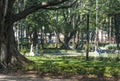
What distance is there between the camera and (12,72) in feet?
60.6

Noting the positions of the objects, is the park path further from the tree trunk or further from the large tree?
the large tree

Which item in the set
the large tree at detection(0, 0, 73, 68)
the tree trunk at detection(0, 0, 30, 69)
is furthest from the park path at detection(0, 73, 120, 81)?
the large tree at detection(0, 0, 73, 68)

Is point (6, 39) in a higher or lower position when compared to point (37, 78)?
higher

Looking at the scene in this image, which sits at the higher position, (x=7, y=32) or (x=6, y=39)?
(x=7, y=32)

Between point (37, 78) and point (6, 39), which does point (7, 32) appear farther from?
point (37, 78)

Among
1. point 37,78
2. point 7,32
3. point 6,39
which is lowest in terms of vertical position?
point 37,78

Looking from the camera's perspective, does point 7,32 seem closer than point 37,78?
No

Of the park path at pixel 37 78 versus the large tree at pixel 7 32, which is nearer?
the park path at pixel 37 78

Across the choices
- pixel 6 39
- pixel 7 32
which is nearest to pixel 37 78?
pixel 6 39

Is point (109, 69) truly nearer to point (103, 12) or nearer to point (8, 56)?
point (8, 56)

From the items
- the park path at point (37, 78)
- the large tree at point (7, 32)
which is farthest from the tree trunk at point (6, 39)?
the park path at point (37, 78)

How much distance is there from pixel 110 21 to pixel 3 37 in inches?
1949

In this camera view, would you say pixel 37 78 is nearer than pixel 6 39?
Yes

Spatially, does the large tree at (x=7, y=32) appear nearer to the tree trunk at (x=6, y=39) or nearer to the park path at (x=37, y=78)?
the tree trunk at (x=6, y=39)
